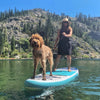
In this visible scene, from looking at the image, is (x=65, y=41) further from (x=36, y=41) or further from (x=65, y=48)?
(x=36, y=41)

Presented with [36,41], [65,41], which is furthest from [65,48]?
[36,41]

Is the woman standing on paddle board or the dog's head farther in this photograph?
the woman standing on paddle board

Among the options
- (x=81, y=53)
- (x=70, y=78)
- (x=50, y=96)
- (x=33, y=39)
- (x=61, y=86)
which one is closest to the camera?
(x=50, y=96)

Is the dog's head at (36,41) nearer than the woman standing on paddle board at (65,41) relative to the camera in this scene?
Yes

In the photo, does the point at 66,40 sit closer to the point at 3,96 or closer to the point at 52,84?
the point at 52,84

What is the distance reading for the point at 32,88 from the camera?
28.0 ft

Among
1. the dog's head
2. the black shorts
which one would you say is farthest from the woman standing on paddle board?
the dog's head

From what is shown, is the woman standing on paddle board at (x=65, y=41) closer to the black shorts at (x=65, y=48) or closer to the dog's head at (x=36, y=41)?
the black shorts at (x=65, y=48)

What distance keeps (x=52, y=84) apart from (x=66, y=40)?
6088 mm

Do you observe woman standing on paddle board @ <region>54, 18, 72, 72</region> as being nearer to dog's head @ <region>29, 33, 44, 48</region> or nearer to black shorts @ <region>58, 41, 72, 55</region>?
black shorts @ <region>58, 41, 72, 55</region>

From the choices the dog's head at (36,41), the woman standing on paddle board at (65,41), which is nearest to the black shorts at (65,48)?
the woman standing on paddle board at (65,41)

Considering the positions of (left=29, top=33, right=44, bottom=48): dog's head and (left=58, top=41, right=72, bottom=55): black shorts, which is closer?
(left=29, top=33, right=44, bottom=48): dog's head

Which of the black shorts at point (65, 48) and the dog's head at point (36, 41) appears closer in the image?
the dog's head at point (36, 41)

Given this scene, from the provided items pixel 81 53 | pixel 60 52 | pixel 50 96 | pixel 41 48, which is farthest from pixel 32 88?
pixel 81 53
